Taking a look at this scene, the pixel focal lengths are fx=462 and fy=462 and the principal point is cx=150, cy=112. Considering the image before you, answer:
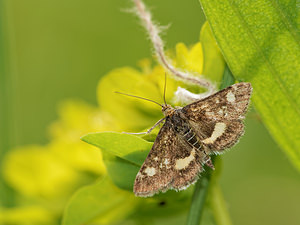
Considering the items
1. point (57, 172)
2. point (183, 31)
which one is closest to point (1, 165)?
point (57, 172)

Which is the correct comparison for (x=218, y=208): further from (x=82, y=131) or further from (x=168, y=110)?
(x=82, y=131)

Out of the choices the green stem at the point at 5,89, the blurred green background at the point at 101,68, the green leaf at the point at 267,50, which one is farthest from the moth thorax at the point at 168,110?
the blurred green background at the point at 101,68

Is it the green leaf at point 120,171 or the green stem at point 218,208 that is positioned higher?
the green leaf at point 120,171

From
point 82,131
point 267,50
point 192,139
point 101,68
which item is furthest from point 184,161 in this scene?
point 101,68

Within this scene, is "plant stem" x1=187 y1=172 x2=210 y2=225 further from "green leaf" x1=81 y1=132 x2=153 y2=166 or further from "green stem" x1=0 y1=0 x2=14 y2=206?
"green stem" x1=0 y1=0 x2=14 y2=206

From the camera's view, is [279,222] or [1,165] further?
[279,222]

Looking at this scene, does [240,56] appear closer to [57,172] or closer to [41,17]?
[57,172]

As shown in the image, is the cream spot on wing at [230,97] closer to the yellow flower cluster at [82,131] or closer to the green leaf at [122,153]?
the yellow flower cluster at [82,131]
